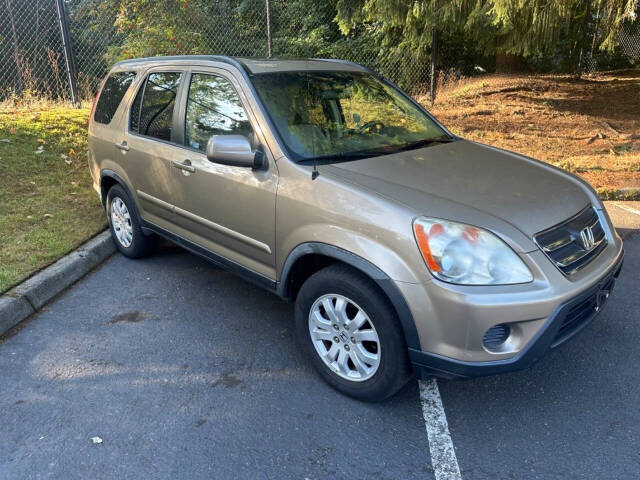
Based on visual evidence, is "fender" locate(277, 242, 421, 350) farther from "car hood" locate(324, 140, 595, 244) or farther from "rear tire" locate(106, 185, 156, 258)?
"rear tire" locate(106, 185, 156, 258)

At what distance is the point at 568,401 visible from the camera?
297cm

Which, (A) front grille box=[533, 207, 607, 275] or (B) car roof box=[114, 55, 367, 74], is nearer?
(A) front grille box=[533, 207, 607, 275]

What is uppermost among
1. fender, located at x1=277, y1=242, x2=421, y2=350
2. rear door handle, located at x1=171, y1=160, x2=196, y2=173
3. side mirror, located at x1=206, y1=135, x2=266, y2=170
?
side mirror, located at x1=206, y1=135, x2=266, y2=170

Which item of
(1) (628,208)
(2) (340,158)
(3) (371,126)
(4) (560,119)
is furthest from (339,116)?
(4) (560,119)

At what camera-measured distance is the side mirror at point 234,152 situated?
316 cm

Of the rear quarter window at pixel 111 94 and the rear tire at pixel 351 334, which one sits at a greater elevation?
the rear quarter window at pixel 111 94

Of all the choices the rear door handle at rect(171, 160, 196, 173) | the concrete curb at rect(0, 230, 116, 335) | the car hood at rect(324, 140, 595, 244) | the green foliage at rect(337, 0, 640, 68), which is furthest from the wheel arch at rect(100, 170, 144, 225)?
the green foliage at rect(337, 0, 640, 68)

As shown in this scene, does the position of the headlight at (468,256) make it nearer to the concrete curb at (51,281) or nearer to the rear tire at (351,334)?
the rear tire at (351,334)

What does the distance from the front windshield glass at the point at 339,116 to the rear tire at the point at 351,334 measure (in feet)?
2.69

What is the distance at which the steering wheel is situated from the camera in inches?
146

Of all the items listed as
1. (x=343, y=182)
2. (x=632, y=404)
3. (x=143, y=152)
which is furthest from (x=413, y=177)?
(x=143, y=152)

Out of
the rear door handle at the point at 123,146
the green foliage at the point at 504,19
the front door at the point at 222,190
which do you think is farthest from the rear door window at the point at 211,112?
the green foliage at the point at 504,19

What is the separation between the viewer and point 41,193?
20.4 ft

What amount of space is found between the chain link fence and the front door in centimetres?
726
